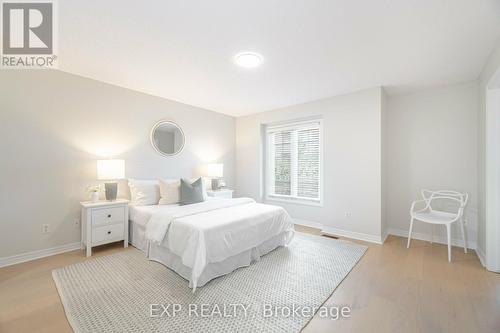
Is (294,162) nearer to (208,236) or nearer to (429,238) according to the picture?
(429,238)

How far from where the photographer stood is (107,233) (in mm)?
2969

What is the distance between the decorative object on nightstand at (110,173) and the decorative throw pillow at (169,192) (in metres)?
0.62

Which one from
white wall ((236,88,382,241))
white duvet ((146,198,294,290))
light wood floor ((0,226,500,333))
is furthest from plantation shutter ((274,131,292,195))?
light wood floor ((0,226,500,333))

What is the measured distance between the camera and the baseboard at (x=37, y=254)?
257 centimetres

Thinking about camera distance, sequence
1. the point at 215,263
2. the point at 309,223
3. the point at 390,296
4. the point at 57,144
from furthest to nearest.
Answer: the point at 309,223 < the point at 57,144 < the point at 215,263 < the point at 390,296

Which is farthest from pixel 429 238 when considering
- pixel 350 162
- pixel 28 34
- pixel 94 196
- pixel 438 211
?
pixel 28 34

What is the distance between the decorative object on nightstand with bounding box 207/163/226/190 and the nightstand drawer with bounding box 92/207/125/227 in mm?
1837

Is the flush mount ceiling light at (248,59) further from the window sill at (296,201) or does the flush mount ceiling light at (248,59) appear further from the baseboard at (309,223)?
the baseboard at (309,223)

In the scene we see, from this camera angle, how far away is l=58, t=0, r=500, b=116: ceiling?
1.74 m

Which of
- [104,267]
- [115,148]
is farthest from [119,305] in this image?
[115,148]

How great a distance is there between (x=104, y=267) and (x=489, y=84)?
4.98 metres

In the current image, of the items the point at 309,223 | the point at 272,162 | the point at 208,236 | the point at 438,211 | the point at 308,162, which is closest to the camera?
the point at 208,236

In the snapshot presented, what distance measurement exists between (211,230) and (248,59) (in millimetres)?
1990

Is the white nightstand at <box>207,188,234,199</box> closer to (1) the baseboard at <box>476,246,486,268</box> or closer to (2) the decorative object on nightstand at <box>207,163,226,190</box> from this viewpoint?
(2) the decorative object on nightstand at <box>207,163,226,190</box>
